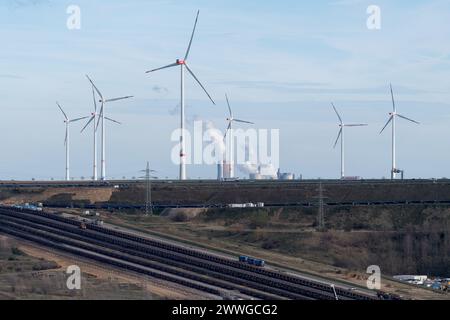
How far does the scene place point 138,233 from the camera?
129 metres

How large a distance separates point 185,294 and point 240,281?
10502 mm

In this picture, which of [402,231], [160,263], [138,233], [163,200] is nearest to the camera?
[160,263]

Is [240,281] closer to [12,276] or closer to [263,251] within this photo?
[12,276]

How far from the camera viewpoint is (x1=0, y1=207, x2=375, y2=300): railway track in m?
92.6

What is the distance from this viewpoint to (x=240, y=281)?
96.9 metres

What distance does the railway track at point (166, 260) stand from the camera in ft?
304

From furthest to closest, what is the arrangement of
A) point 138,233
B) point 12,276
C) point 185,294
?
1. point 138,233
2. point 12,276
3. point 185,294

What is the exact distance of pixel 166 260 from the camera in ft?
354
